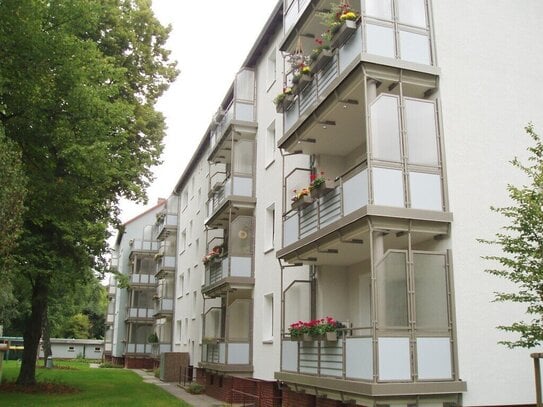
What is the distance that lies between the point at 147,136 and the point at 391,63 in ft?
45.9

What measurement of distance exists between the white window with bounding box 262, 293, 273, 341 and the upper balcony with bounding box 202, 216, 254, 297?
1.55 meters

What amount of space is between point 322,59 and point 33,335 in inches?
681

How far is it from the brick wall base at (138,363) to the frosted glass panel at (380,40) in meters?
40.4

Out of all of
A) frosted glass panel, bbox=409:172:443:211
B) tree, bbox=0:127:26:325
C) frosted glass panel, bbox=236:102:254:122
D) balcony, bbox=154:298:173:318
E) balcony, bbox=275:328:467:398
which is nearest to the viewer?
balcony, bbox=275:328:467:398

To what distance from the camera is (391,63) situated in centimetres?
1170

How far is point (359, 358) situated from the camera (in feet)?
34.2

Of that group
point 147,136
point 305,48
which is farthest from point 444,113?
point 147,136

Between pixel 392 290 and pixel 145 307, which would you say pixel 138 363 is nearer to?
pixel 145 307

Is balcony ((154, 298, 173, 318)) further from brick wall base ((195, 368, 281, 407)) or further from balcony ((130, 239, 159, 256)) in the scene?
brick wall base ((195, 368, 281, 407))

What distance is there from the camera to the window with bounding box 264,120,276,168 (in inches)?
810

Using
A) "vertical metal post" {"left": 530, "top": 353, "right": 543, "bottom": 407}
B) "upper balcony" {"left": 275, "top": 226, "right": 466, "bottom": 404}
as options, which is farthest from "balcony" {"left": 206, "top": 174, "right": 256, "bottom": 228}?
"vertical metal post" {"left": 530, "top": 353, "right": 543, "bottom": 407}

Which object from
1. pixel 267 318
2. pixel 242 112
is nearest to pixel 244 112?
pixel 242 112

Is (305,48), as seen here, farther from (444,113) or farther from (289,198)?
(444,113)

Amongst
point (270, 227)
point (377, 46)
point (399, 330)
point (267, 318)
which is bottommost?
point (399, 330)
